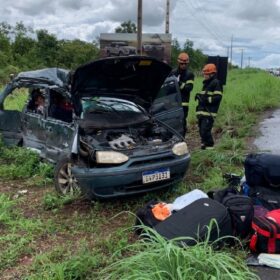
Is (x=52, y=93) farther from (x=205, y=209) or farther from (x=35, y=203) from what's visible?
(x=205, y=209)

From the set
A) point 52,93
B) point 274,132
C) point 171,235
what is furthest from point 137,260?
point 274,132

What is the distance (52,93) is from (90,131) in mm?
1279

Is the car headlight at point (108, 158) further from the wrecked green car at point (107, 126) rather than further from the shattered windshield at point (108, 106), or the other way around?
the shattered windshield at point (108, 106)

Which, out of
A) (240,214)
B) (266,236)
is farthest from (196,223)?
(266,236)

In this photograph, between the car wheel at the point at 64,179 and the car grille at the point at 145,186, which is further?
the car wheel at the point at 64,179

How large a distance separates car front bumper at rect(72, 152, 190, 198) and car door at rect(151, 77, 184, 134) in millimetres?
1623

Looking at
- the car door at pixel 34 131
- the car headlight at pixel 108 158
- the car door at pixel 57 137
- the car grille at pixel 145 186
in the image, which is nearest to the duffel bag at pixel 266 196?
the car grille at pixel 145 186

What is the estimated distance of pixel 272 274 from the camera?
11.8 ft

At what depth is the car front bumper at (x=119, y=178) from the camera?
4.84m

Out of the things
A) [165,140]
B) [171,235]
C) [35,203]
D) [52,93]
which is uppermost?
[52,93]

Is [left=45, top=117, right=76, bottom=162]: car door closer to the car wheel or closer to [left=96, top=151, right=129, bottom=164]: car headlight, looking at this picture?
the car wheel

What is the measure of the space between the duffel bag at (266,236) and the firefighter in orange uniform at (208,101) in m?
4.11

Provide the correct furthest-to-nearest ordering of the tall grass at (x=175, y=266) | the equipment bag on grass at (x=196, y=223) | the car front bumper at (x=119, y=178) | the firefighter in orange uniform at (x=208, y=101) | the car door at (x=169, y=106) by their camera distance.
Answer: the firefighter in orange uniform at (x=208, y=101), the car door at (x=169, y=106), the car front bumper at (x=119, y=178), the equipment bag on grass at (x=196, y=223), the tall grass at (x=175, y=266)

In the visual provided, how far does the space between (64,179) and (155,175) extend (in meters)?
1.25
